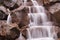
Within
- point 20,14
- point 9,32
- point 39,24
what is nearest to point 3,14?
point 20,14

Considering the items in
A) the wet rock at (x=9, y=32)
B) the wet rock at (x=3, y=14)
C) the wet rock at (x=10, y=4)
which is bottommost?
the wet rock at (x=9, y=32)

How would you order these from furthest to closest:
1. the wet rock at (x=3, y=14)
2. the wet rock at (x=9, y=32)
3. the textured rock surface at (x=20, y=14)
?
the wet rock at (x=3, y=14), the textured rock surface at (x=20, y=14), the wet rock at (x=9, y=32)

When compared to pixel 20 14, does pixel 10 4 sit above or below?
above

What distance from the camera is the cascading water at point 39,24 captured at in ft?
30.1

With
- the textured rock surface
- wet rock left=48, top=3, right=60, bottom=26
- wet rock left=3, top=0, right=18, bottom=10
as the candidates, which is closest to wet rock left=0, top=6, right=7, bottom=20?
the textured rock surface

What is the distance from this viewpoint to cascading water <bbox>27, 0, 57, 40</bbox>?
362 inches

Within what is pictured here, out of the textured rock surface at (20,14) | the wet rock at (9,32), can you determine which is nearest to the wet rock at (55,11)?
the textured rock surface at (20,14)

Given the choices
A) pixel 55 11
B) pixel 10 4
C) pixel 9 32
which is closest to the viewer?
pixel 9 32

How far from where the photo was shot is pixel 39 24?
397 inches

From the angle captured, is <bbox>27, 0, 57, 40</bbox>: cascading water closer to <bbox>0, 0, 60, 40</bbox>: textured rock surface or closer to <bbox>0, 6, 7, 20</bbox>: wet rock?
<bbox>0, 0, 60, 40</bbox>: textured rock surface

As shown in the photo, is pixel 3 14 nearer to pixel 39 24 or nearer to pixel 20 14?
pixel 20 14

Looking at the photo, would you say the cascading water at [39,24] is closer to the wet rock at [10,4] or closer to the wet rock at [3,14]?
the wet rock at [10,4]

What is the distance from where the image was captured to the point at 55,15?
9984 mm

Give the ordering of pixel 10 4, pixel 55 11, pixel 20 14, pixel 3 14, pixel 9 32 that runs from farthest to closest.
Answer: pixel 10 4
pixel 3 14
pixel 55 11
pixel 20 14
pixel 9 32
